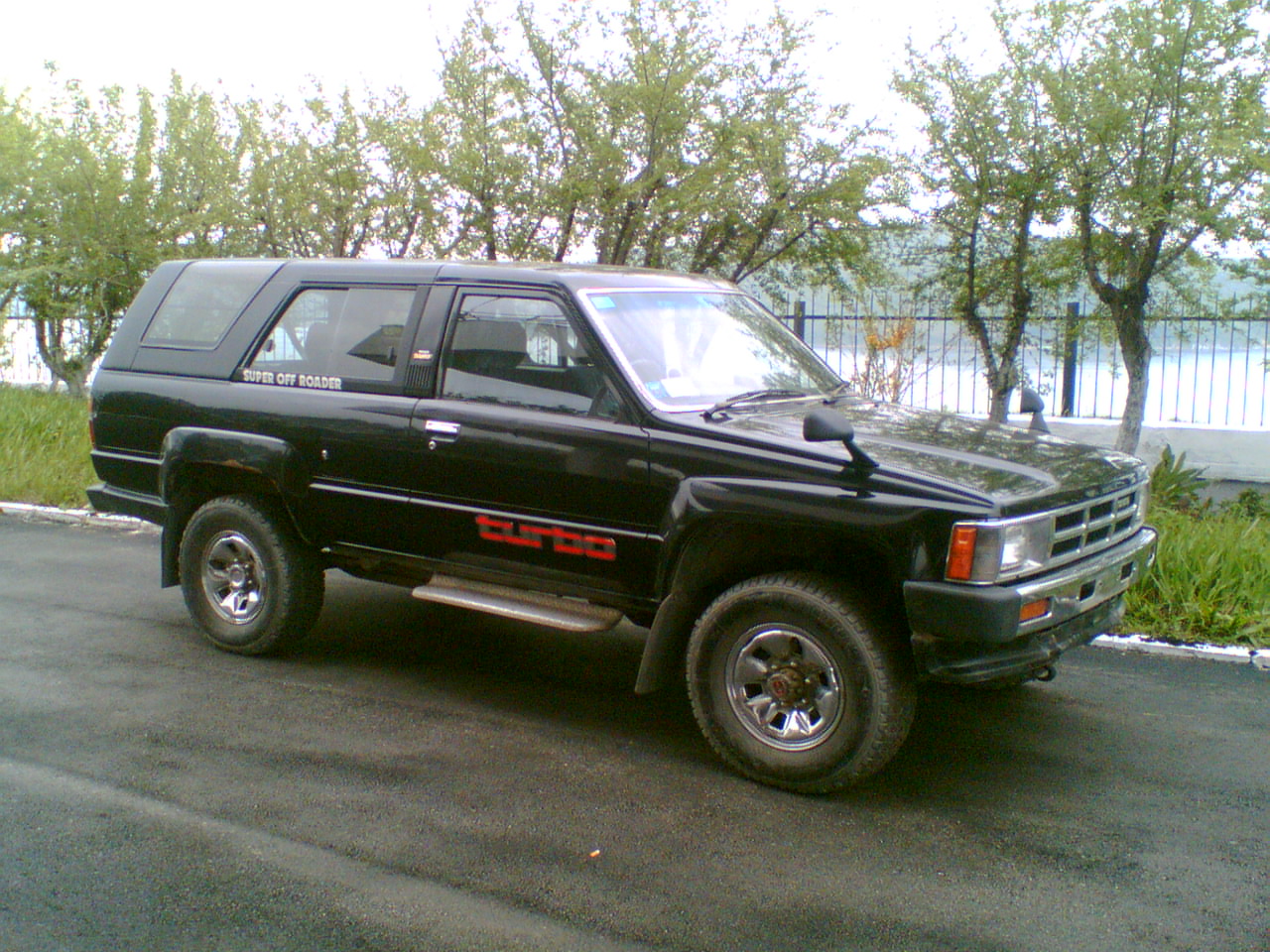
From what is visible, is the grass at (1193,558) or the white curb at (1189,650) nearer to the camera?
the white curb at (1189,650)

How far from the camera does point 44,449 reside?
38.7 feet

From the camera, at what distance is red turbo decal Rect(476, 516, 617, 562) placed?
4.88 meters

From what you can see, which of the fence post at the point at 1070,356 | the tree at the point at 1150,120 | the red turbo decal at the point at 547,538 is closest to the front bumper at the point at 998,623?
the red turbo decal at the point at 547,538

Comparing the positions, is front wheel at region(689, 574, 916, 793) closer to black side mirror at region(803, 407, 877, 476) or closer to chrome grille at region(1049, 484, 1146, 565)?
black side mirror at region(803, 407, 877, 476)

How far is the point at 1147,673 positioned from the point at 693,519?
2.86m

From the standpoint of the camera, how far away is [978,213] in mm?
9859

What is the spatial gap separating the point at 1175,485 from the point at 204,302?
288 inches

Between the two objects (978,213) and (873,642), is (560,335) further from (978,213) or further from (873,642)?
(978,213)

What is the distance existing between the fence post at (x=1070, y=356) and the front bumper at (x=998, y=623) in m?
6.49

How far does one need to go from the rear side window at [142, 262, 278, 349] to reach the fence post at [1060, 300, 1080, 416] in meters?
7.16

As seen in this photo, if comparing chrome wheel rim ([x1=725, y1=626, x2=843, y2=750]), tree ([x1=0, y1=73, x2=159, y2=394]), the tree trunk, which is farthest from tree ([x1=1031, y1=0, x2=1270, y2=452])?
tree ([x1=0, y1=73, x2=159, y2=394])

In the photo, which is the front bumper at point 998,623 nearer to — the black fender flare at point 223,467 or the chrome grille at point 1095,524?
the chrome grille at point 1095,524

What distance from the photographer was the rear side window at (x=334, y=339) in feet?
18.2

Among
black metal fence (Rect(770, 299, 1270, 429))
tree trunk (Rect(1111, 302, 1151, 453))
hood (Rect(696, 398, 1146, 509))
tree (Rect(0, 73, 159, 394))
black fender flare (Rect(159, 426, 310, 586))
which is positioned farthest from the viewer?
tree (Rect(0, 73, 159, 394))
